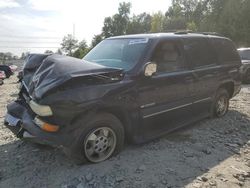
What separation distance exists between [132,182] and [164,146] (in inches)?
49.8

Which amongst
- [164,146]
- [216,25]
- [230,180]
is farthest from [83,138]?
[216,25]

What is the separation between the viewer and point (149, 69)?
445 cm

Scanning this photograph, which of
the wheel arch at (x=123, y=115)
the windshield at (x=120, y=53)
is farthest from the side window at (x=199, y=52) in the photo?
the wheel arch at (x=123, y=115)

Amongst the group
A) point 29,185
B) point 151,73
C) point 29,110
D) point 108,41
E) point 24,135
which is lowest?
point 29,185

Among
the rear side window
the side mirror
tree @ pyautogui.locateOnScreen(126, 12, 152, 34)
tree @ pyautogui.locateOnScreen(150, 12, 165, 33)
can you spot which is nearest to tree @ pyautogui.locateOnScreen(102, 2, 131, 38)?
tree @ pyautogui.locateOnScreen(126, 12, 152, 34)

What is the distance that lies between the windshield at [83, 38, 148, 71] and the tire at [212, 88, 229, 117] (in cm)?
237

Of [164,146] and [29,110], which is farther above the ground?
[29,110]

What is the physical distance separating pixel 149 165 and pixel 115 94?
1.11m

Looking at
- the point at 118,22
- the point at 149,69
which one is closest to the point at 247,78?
the point at 149,69

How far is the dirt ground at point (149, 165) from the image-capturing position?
3.86m

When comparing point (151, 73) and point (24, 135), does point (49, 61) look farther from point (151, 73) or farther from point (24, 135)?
point (151, 73)

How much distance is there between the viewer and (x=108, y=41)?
18.7 feet

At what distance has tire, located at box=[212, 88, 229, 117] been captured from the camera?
6413 mm

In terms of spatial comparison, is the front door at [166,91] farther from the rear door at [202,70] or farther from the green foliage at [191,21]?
the green foliage at [191,21]
